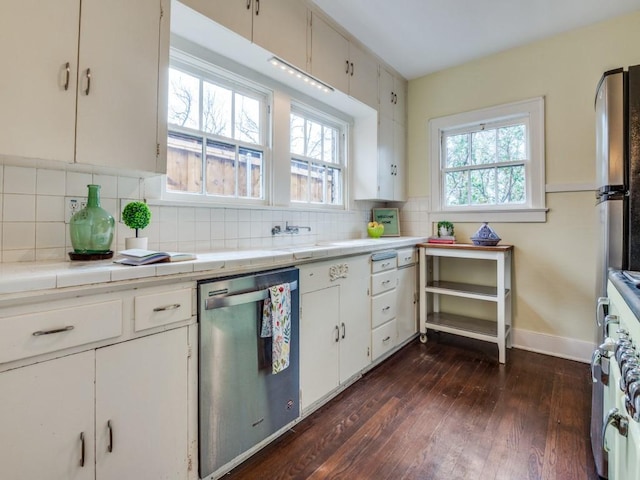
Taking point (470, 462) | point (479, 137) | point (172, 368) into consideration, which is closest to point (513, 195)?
point (479, 137)

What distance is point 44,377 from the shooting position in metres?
0.96

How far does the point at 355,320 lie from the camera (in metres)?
2.25

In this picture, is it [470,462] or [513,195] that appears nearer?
[470,462]

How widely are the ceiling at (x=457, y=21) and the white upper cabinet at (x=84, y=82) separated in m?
1.50

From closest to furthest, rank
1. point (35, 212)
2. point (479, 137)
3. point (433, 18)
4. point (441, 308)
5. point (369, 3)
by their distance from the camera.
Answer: point (35, 212)
point (369, 3)
point (433, 18)
point (479, 137)
point (441, 308)

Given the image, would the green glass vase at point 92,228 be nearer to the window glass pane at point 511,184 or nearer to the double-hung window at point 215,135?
the double-hung window at point 215,135

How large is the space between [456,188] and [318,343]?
2.33 metres

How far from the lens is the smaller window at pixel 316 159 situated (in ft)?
8.96

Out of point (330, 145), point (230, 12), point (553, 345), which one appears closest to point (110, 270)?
point (230, 12)

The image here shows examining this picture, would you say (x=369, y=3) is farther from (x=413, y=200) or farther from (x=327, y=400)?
(x=327, y=400)

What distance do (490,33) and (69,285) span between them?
3402mm

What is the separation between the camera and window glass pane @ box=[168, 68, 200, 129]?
1.89 meters

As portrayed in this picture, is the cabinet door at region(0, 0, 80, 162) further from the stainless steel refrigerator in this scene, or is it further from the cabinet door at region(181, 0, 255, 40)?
the stainless steel refrigerator

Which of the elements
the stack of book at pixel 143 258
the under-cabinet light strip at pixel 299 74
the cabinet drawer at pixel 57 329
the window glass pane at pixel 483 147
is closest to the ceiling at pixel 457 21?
the under-cabinet light strip at pixel 299 74
